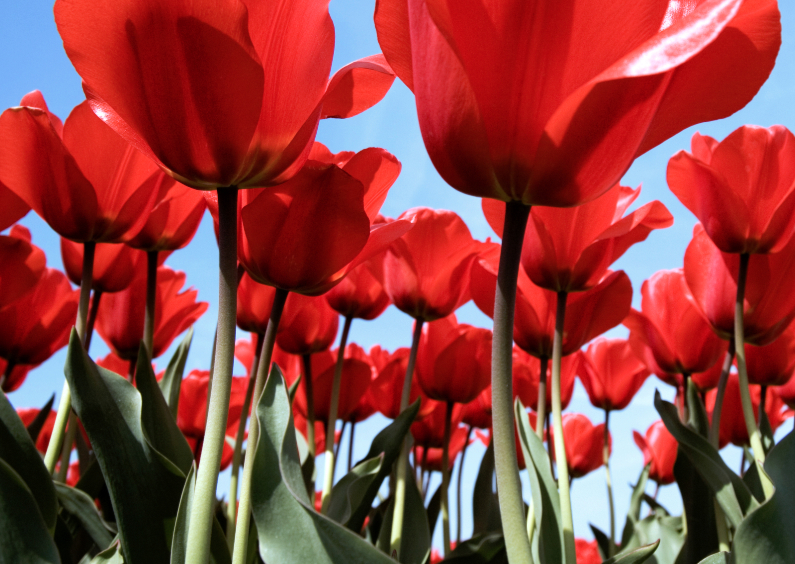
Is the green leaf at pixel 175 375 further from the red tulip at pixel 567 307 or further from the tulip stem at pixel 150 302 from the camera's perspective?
the red tulip at pixel 567 307

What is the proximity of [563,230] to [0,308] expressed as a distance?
0.82 metres

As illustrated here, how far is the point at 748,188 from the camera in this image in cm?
89

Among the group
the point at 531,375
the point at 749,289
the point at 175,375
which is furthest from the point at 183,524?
the point at 531,375

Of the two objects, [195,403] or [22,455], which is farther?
[195,403]

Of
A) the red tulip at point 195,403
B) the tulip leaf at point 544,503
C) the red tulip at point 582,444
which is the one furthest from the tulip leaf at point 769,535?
the red tulip at point 582,444

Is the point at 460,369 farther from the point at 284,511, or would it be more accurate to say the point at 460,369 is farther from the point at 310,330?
the point at 284,511

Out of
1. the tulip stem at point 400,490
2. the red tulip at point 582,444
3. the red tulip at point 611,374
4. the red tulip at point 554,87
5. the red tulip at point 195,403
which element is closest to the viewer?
the red tulip at point 554,87

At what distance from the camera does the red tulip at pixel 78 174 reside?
69cm

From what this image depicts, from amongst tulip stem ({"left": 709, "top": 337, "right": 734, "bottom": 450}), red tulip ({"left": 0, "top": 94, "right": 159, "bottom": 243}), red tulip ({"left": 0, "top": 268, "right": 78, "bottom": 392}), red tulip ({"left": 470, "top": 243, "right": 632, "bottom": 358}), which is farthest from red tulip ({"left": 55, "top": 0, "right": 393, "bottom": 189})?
red tulip ({"left": 0, "top": 268, "right": 78, "bottom": 392})

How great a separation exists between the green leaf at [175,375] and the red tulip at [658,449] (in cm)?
119

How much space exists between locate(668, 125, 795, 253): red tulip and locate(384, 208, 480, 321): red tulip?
0.33m

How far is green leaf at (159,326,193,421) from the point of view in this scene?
3.21 ft

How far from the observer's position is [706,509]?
0.96 metres

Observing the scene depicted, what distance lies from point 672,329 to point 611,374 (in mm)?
394
